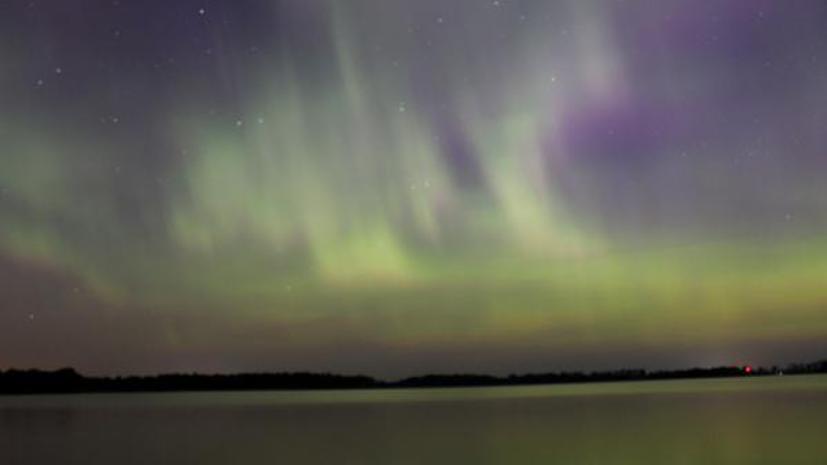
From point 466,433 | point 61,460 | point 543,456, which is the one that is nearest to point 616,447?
point 543,456

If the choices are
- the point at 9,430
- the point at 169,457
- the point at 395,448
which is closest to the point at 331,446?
the point at 395,448

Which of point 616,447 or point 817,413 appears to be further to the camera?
point 817,413

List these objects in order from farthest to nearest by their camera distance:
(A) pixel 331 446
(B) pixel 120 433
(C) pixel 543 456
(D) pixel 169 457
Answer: (B) pixel 120 433
(A) pixel 331 446
(D) pixel 169 457
(C) pixel 543 456

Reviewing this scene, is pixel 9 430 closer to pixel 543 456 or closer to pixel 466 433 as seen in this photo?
pixel 466 433

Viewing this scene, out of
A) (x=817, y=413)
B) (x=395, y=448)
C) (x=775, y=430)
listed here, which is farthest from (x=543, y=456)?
(x=817, y=413)

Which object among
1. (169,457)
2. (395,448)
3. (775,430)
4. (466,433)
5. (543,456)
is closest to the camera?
(543,456)

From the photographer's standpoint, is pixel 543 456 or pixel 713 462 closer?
pixel 713 462

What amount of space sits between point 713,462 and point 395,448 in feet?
37.0

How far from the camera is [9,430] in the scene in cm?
4688

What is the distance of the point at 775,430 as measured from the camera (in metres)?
36.2

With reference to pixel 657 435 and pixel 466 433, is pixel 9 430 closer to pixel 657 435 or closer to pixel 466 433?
pixel 466 433

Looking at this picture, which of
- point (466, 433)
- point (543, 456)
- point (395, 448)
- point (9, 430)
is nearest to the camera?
point (543, 456)

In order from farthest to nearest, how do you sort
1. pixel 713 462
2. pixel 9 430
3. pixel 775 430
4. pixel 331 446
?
pixel 9 430, pixel 775 430, pixel 331 446, pixel 713 462

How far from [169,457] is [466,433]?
46.4 ft
